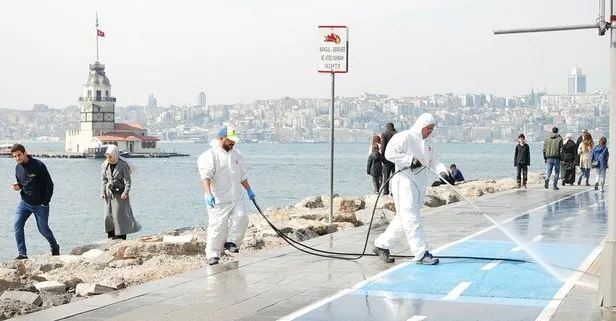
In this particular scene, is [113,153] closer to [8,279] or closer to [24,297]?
[8,279]

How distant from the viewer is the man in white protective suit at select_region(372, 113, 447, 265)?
1195cm

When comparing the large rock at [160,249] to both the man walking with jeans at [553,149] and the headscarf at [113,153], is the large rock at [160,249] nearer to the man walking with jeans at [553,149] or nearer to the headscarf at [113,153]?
the headscarf at [113,153]

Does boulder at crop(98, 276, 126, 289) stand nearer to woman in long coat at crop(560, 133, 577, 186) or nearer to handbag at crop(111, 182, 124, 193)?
handbag at crop(111, 182, 124, 193)

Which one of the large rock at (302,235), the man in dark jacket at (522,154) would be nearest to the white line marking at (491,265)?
the large rock at (302,235)

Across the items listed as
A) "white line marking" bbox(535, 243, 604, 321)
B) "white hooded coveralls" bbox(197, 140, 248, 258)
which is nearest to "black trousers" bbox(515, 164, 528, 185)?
"white line marking" bbox(535, 243, 604, 321)

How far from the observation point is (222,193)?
12.8m

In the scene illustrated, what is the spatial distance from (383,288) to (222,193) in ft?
10.4

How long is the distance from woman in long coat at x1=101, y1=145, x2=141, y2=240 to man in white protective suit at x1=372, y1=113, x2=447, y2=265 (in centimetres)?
558

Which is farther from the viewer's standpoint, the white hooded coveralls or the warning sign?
the warning sign

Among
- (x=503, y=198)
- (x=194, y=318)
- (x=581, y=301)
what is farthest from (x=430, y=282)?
(x=503, y=198)

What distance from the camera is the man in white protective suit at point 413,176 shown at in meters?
11.9

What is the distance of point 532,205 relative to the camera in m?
23.0

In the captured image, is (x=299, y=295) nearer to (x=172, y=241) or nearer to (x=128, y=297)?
(x=128, y=297)

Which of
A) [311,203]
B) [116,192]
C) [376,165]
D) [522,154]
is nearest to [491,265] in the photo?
[116,192]
